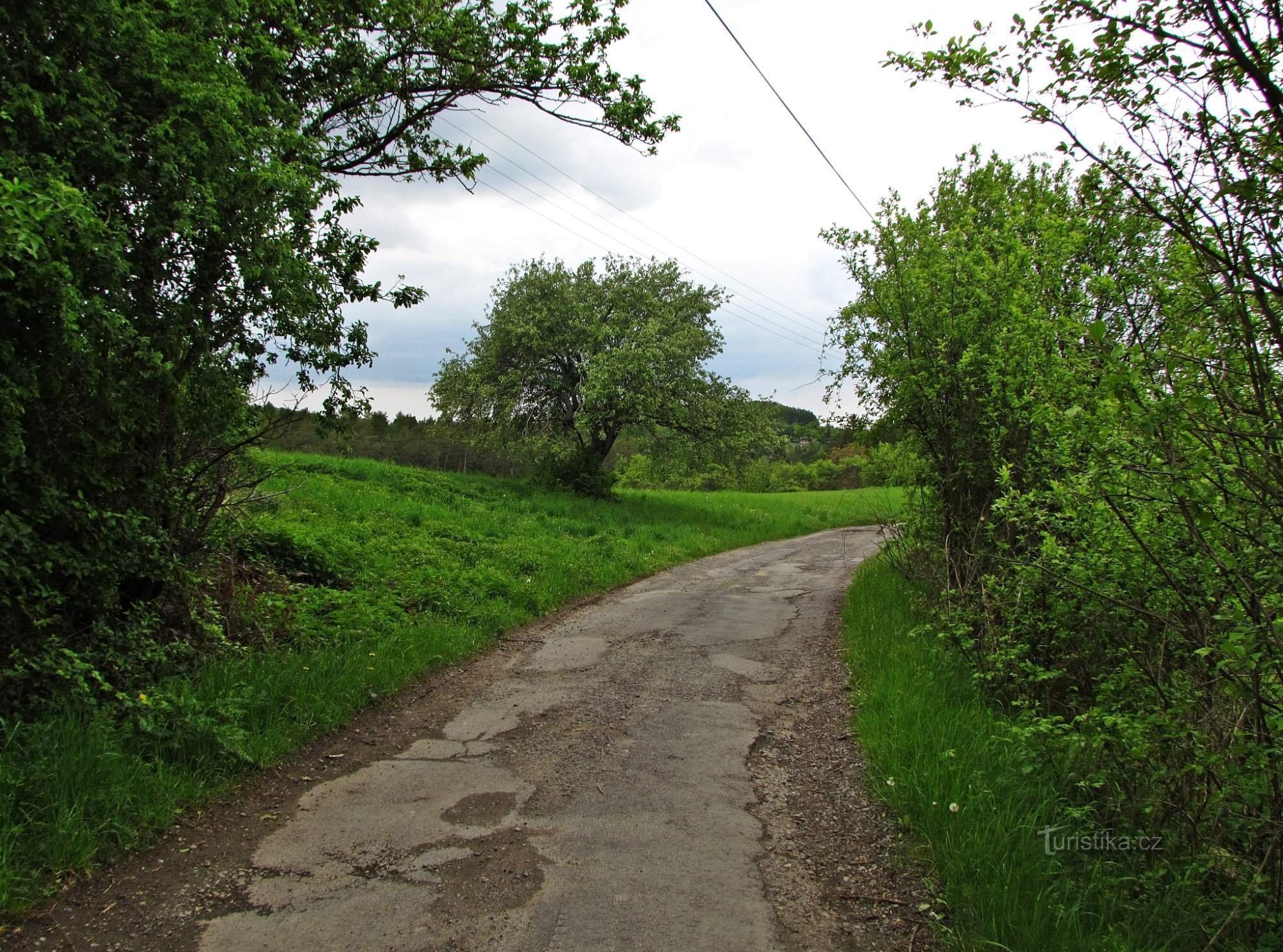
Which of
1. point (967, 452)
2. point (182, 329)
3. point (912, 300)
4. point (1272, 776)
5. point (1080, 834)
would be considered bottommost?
point (1080, 834)

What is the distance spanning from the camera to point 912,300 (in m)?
7.25

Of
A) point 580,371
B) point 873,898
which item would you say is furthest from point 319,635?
point 580,371

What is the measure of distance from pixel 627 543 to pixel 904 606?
277 inches

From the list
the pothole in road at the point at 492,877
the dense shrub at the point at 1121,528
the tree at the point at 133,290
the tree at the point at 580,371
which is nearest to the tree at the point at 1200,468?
the dense shrub at the point at 1121,528

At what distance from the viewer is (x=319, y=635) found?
625 centimetres

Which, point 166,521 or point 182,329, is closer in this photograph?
point 182,329

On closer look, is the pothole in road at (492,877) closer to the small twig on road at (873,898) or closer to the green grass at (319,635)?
the small twig on road at (873,898)

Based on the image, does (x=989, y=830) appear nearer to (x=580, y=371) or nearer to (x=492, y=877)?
(x=492, y=877)

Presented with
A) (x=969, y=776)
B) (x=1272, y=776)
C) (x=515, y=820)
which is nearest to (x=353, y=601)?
(x=515, y=820)

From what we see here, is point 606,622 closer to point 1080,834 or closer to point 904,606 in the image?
point 904,606

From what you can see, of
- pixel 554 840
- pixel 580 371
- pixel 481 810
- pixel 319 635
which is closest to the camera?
pixel 554 840

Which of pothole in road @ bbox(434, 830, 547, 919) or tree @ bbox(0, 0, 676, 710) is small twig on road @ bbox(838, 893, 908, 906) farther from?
tree @ bbox(0, 0, 676, 710)

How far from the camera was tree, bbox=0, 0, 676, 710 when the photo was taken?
3.83m

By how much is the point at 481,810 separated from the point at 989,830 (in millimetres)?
2649
